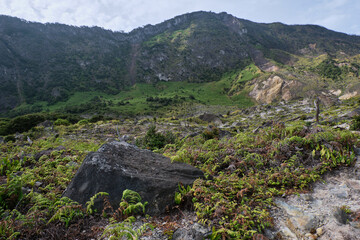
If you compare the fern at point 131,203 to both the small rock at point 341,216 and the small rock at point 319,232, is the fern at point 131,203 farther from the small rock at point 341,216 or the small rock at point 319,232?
the small rock at point 341,216

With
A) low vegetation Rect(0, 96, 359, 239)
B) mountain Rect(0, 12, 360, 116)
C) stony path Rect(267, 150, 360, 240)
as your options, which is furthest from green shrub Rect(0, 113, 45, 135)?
mountain Rect(0, 12, 360, 116)

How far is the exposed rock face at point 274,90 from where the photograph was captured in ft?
265

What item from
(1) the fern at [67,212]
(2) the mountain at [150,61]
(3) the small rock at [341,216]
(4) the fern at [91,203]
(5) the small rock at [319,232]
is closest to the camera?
(5) the small rock at [319,232]

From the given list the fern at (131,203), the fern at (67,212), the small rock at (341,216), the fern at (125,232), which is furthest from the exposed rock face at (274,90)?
the fern at (67,212)

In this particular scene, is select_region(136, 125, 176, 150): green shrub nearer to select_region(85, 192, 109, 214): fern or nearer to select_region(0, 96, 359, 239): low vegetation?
select_region(0, 96, 359, 239): low vegetation

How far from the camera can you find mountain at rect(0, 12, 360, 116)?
93.7m

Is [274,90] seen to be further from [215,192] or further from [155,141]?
[215,192]

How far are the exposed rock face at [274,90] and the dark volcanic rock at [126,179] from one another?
286 feet

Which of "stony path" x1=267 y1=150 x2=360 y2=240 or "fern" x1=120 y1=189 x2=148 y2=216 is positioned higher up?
"fern" x1=120 y1=189 x2=148 y2=216

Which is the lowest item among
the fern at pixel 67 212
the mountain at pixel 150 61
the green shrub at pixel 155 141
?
the green shrub at pixel 155 141

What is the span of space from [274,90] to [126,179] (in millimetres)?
96347

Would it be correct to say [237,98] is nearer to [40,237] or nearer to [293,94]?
[293,94]

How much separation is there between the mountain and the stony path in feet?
287

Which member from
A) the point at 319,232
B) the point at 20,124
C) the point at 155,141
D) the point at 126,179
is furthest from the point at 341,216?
the point at 20,124
